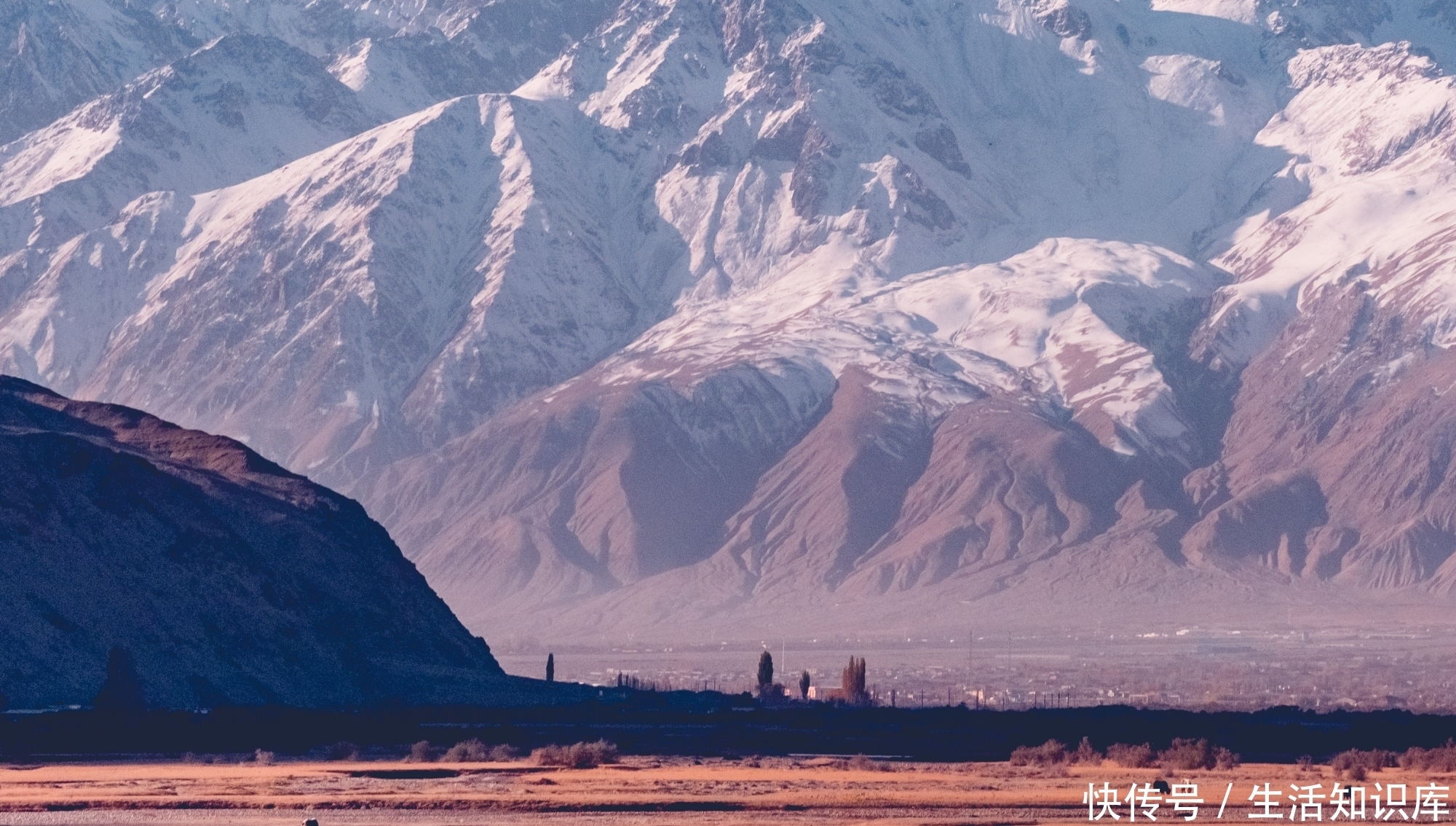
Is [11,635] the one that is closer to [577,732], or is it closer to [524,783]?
[577,732]

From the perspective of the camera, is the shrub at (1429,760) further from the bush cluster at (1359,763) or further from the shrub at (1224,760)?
the shrub at (1224,760)

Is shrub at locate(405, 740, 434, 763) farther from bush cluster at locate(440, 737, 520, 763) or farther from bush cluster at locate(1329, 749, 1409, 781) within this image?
bush cluster at locate(1329, 749, 1409, 781)

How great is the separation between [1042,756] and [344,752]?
71.3 ft

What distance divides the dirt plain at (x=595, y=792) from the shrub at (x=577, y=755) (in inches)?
26.3

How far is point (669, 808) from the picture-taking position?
6519 centimetres

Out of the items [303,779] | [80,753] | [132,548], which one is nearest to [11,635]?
[132,548]

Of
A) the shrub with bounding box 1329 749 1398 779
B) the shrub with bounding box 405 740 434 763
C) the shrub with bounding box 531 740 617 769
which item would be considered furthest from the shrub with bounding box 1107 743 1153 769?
the shrub with bounding box 405 740 434 763

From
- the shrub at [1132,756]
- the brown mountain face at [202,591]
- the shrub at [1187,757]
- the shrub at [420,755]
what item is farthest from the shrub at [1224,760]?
the brown mountain face at [202,591]

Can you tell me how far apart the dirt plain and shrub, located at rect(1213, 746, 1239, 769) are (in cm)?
48

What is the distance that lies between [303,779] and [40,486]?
5114 cm

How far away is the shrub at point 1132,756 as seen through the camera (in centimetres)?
8106

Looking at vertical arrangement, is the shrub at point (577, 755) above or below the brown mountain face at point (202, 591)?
below

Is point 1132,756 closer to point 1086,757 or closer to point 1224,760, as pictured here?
point 1086,757

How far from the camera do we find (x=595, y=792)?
70250 mm
